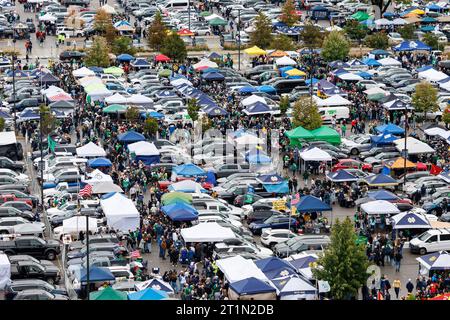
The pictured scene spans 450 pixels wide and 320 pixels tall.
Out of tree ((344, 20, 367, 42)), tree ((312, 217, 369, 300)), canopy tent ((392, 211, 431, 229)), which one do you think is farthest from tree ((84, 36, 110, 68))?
tree ((312, 217, 369, 300))

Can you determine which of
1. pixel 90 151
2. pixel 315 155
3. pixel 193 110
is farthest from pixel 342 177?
pixel 90 151

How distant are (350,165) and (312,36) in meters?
29.0

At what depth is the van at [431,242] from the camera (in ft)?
107

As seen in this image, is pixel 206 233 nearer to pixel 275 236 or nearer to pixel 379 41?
pixel 275 236

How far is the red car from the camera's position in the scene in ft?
142

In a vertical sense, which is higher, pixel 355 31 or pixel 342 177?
pixel 342 177

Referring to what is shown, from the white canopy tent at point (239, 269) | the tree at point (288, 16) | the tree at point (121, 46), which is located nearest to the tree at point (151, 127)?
the white canopy tent at point (239, 269)

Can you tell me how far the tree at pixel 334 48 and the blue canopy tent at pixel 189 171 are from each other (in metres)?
26.8

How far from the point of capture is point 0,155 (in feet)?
151

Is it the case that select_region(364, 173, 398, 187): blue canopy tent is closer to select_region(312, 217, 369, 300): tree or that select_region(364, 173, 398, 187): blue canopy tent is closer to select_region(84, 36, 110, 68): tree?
select_region(312, 217, 369, 300): tree

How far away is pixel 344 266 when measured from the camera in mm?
26812
